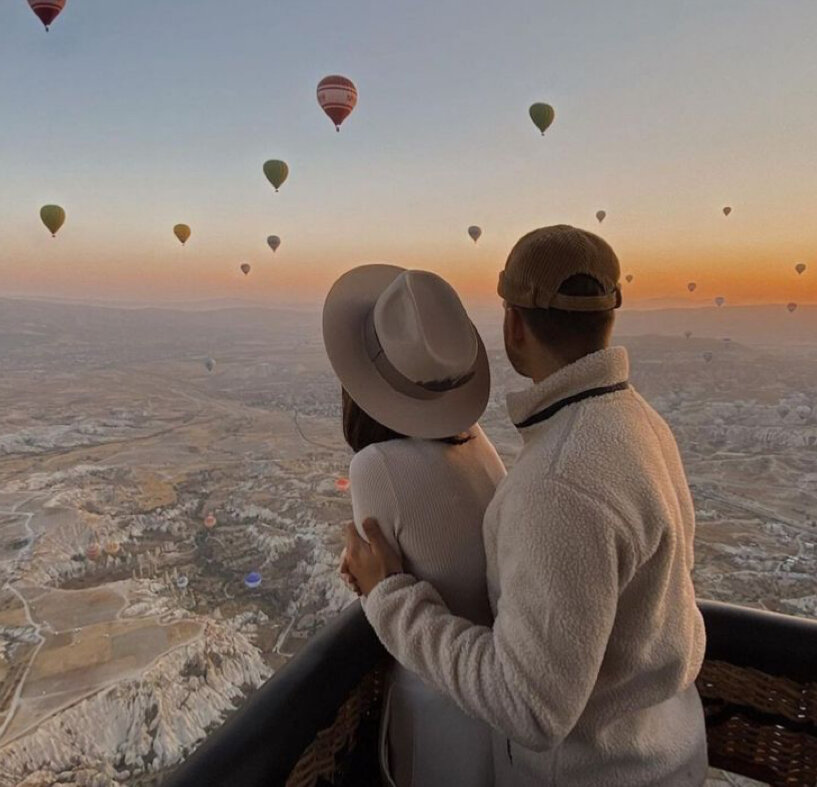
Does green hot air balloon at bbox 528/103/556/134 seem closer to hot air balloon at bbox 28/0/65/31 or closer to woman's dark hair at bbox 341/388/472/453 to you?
hot air balloon at bbox 28/0/65/31

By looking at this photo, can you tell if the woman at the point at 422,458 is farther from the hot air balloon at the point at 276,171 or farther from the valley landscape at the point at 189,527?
the hot air balloon at the point at 276,171

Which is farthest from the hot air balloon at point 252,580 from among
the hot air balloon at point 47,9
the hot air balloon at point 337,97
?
the hot air balloon at point 47,9

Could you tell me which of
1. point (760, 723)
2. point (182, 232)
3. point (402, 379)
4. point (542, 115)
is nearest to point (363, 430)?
point (402, 379)

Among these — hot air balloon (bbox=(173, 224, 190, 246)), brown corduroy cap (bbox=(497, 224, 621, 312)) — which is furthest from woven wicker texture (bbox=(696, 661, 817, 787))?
hot air balloon (bbox=(173, 224, 190, 246))

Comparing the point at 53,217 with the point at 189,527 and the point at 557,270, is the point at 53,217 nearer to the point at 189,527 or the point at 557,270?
the point at 189,527

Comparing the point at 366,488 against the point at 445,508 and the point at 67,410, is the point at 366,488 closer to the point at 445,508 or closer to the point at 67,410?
the point at 445,508

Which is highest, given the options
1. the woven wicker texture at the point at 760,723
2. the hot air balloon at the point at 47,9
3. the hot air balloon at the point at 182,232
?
the hot air balloon at the point at 47,9

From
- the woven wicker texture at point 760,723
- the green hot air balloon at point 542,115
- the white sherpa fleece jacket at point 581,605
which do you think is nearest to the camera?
the white sherpa fleece jacket at point 581,605

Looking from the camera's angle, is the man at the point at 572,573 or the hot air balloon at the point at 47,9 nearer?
the man at the point at 572,573
